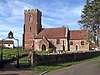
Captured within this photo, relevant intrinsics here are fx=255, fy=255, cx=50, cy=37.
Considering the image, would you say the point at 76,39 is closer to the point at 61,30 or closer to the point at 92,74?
the point at 61,30

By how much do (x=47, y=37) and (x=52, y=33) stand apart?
3025mm

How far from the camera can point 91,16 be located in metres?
50.9

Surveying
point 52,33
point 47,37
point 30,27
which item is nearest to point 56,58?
point 47,37

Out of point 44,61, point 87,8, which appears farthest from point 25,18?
point 44,61

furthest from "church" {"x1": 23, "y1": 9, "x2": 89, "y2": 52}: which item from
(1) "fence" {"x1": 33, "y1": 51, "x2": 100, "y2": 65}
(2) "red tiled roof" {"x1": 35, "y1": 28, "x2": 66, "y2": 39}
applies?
(1) "fence" {"x1": 33, "y1": 51, "x2": 100, "y2": 65}

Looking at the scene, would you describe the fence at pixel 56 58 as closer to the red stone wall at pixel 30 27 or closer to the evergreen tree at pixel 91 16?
the evergreen tree at pixel 91 16

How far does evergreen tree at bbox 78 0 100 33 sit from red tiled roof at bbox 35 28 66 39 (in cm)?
3598

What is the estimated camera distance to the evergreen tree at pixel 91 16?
49.0 metres

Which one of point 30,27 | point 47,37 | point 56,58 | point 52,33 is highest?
point 30,27

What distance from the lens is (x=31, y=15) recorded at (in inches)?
3720

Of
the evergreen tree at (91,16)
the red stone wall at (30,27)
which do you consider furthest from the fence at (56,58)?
the red stone wall at (30,27)

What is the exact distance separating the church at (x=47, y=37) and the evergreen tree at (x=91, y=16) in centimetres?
3415

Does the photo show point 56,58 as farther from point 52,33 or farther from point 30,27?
point 30,27

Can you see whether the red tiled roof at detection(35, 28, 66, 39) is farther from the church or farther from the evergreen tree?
the evergreen tree
